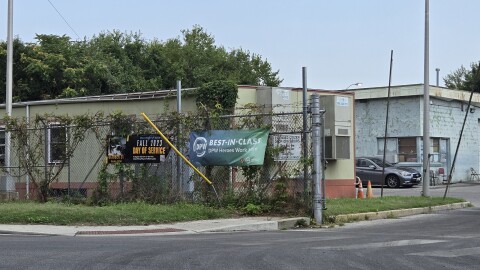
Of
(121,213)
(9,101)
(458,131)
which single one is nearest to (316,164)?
(121,213)

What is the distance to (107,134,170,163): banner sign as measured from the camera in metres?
17.1

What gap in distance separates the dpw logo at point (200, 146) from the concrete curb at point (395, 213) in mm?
3825

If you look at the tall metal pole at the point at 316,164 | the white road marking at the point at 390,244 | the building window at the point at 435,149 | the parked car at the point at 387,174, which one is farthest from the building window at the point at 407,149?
the white road marking at the point at 390,244

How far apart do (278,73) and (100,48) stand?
74.3 feet

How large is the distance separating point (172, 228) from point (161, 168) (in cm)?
343

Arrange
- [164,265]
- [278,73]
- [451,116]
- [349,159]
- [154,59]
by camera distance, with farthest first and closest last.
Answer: [278,73], [154,59], [451,116], [349,159], [164,265]

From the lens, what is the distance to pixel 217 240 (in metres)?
12.0

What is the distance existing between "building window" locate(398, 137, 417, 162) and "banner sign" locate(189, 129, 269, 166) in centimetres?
2055

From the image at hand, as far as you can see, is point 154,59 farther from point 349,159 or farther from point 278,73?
point 349,159

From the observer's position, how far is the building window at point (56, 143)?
733 inches

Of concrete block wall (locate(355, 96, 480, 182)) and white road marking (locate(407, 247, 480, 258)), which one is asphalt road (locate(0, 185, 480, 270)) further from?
concrete block wall (locate(355, 96, 480, 182))

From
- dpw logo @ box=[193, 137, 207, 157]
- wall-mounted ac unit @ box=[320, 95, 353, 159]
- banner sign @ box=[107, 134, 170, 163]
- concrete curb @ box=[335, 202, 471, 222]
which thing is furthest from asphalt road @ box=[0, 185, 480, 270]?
wall-mounted ac unit @ box=[320, 95, 353, 159]

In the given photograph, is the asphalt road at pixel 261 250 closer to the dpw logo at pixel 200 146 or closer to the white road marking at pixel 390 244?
the white road marking at pixel 390 244

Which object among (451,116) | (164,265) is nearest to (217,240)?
(164,265)
